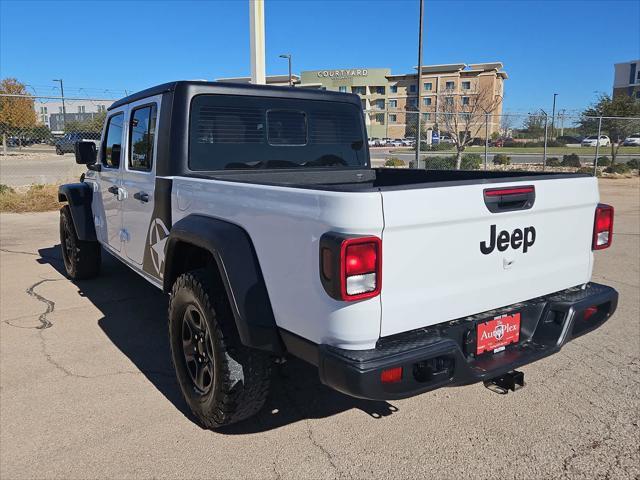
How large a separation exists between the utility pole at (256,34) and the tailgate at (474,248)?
14.6 metres

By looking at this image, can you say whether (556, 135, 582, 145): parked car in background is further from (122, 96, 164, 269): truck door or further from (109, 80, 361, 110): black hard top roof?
(122, 96, 164, 269): truck door

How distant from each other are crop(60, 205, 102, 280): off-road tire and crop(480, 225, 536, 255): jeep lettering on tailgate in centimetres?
495

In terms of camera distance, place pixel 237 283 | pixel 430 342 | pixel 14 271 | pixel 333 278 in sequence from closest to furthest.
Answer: pixel 333 278 → pixel 430 342 → pixel 237 283 → pixel 14 271

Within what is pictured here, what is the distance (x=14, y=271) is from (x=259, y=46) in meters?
11.4

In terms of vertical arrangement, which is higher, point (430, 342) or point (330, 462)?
point (430, 342)

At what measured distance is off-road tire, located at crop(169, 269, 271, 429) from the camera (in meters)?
2.88

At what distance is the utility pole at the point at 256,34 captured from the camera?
16188mm

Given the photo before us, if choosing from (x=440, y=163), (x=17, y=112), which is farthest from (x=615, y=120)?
(x=17, y=112)

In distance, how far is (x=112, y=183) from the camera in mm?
4965

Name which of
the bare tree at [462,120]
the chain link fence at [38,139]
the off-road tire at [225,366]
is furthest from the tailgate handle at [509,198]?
the bare tree at [462,120]

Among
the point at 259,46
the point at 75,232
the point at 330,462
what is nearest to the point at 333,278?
the point at 330,462

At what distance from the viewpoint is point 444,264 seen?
8.29ft

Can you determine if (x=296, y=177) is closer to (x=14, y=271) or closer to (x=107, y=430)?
(x=107, y=430)

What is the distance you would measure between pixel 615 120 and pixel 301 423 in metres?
27.7
